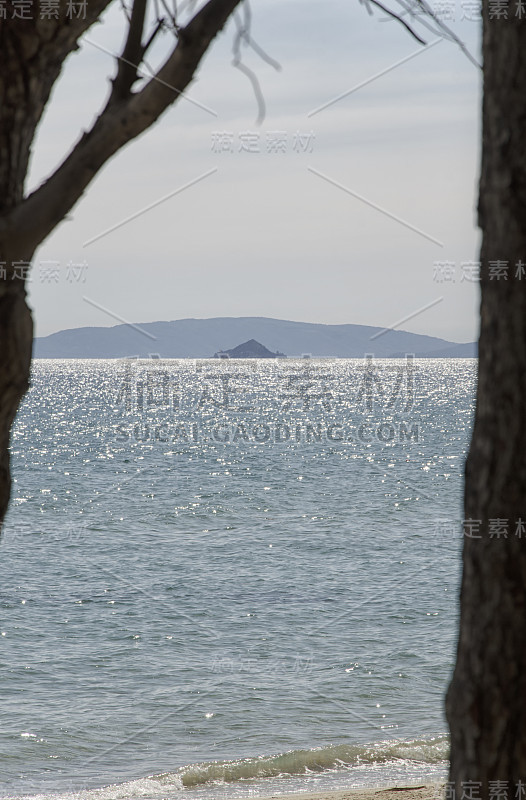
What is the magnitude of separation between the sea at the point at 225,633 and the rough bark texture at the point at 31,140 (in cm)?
793

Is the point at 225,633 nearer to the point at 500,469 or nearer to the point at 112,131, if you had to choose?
the point at 500,469

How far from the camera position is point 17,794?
926 cm

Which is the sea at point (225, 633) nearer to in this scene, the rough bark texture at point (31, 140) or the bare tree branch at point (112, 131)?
the rough bark texture at point (31, 140)

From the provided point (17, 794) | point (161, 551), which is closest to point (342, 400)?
point (161, 551)

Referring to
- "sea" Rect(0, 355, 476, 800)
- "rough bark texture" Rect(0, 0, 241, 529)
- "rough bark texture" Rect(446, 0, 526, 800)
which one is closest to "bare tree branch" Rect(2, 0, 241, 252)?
"rough bark texture" Rect(0, 0, 241, 529)

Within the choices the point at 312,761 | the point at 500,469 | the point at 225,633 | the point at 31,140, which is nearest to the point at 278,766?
the point at 312,761

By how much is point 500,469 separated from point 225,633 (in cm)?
1451

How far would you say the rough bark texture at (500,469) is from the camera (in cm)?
219

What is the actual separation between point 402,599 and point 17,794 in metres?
11.0

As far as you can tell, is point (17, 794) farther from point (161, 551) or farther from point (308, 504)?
point (308, 504)

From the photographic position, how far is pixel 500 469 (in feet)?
7.23

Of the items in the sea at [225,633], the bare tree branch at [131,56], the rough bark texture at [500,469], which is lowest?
the sea at [225,633]

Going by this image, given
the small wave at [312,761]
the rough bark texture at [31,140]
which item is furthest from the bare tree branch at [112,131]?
the small wave at [312,761]

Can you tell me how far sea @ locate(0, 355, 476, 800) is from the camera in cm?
1012
